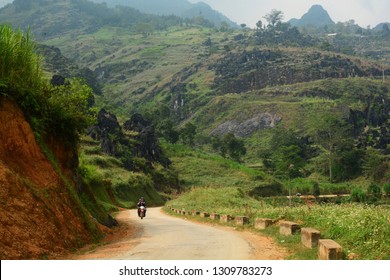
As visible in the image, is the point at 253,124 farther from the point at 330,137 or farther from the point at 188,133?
the point at 330,137

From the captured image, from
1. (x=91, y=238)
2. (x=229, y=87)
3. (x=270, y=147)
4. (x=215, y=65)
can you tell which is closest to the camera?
(x=91, y=238)

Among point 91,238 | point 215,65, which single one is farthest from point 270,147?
point 91,238

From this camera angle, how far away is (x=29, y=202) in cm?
1137

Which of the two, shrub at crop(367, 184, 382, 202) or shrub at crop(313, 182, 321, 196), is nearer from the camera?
shrub at crop(367, 184, 382, 202)

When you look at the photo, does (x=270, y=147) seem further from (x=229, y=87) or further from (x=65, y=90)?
(x=65, y=90)

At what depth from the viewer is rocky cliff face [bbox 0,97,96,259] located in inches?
392

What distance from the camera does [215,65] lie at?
195250 mm

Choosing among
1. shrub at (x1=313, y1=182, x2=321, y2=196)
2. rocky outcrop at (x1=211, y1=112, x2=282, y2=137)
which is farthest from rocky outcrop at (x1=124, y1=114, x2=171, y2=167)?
rocky outcrop at (x1=211, y1=112, x2=282, y2=137)

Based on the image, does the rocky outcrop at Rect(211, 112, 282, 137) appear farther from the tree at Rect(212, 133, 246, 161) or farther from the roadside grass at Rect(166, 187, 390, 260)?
the roadside grass at Rect(166, 187, 390, 260)

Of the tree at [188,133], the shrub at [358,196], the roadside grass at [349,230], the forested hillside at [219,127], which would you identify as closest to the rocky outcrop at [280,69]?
the forested hillside at [219,127]

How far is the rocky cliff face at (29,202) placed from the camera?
995 cm
